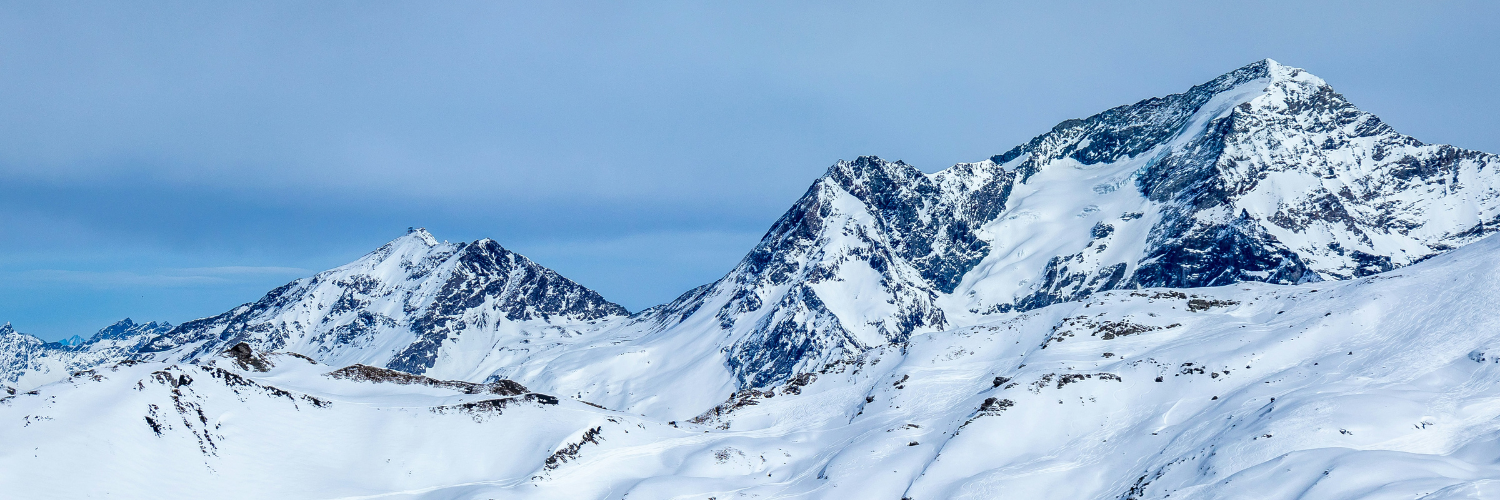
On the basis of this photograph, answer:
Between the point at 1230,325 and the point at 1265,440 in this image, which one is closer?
the point at 1265,440

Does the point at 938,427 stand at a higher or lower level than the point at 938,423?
lower

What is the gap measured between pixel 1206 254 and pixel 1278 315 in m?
144

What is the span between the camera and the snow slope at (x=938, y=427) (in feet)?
134

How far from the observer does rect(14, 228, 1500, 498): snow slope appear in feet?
134

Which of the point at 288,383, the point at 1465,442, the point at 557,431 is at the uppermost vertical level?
the point at 288,383

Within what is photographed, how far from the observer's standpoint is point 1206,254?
199 m

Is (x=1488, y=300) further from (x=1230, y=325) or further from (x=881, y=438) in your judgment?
(x=881, y=438)

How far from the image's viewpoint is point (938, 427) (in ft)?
188

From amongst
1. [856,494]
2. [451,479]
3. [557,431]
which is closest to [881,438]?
[856,494]

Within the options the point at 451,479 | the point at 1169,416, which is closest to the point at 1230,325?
the point at 1169,416

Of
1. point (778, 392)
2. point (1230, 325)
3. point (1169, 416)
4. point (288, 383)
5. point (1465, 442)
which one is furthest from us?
point (778, 392)

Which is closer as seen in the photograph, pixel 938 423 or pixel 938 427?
pixel 938 427

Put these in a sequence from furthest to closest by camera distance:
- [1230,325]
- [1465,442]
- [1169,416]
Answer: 1. [1230,325]
2. [1169,416]
3. [1465,442]

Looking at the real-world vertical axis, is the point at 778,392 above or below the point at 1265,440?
above
